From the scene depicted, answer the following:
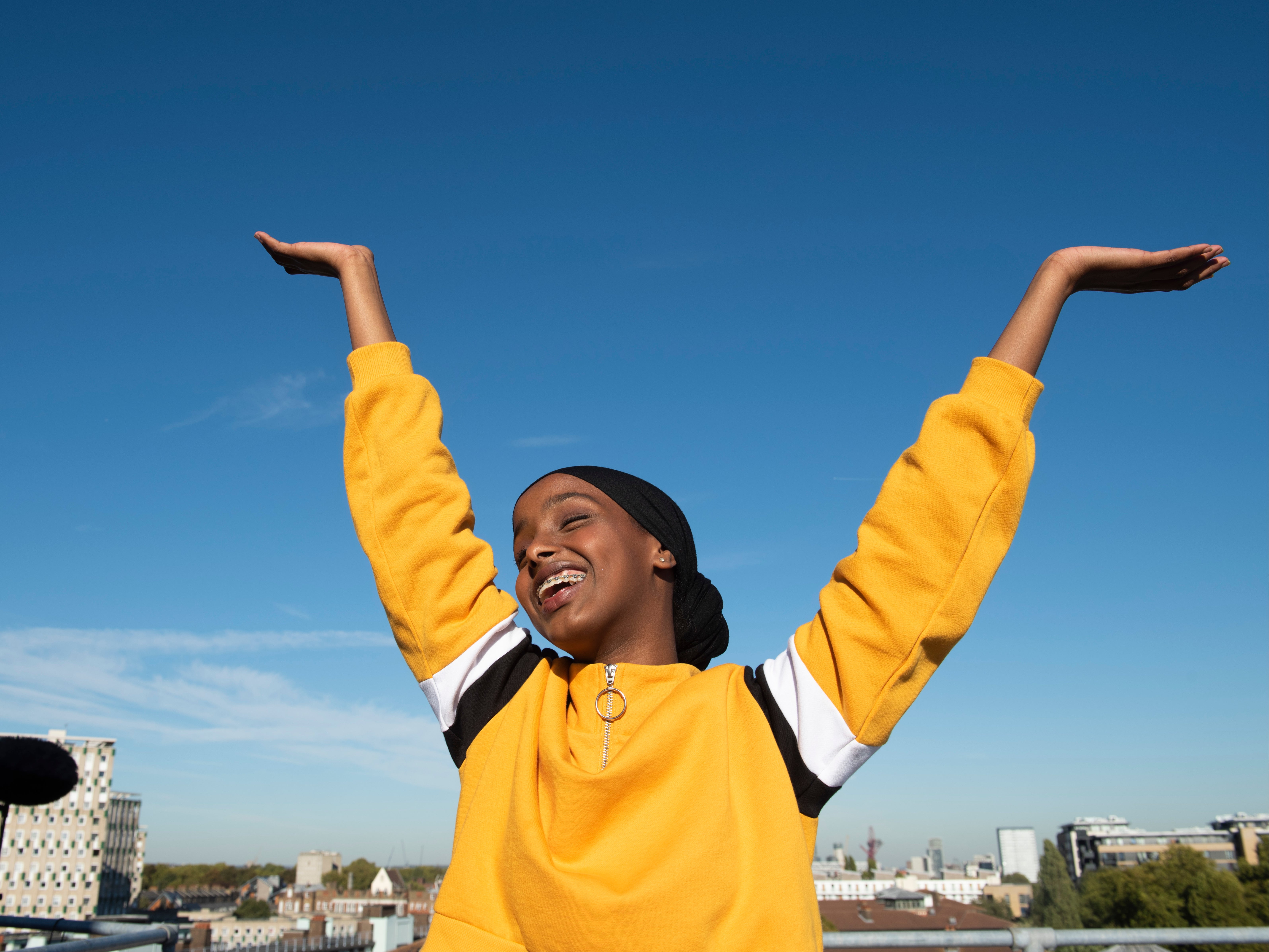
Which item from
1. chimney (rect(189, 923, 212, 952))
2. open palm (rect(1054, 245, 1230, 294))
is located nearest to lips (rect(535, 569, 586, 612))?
open palm (rect(1054, 245, 1230, 294))

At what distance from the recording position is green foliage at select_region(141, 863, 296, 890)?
118438 mm

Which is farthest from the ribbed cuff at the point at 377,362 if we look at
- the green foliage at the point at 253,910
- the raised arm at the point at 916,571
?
the green foliage at the point at 253,910

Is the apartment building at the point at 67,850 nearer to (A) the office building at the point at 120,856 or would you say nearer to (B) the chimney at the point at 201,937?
(A) the office building at the point at 120,856

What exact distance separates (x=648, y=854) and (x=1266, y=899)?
48934 millimetres

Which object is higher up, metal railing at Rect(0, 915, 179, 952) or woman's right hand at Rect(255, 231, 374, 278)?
woman's right hand at Rect(255, 231, 374, 278)

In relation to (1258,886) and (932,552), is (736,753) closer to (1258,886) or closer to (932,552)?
(932,552)

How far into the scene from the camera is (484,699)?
1.76m

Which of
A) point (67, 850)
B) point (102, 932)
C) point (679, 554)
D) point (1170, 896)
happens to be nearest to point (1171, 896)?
point (1170, 896)

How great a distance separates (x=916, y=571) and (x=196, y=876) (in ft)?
500

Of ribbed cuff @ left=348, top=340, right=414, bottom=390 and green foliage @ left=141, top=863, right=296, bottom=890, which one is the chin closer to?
ribbed cuff @ left=348, top=340, right=414, bottom=390

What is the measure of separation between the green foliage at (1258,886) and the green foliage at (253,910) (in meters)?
75.4

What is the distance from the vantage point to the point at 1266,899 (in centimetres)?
3750

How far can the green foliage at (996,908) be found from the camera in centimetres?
6844

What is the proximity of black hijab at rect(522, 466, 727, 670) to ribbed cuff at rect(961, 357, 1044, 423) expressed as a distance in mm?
784
